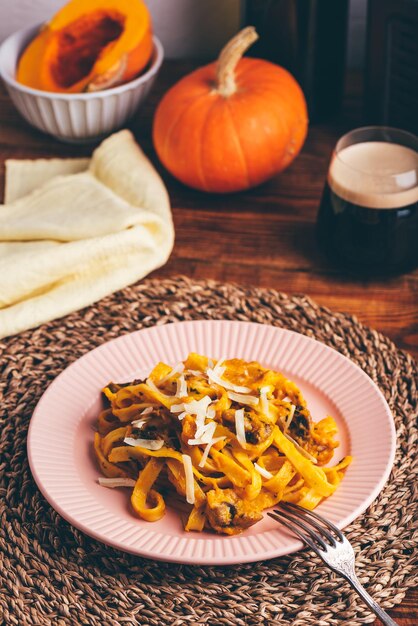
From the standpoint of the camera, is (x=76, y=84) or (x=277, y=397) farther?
(x=76, y=84)

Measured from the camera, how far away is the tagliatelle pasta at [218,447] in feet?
4.12

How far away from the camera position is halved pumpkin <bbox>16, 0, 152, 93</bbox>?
2104 mm

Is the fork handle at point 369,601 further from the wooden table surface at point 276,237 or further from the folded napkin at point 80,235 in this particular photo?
the folded napkin at point 80,235

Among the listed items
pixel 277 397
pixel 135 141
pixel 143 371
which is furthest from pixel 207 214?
pixel 277 397

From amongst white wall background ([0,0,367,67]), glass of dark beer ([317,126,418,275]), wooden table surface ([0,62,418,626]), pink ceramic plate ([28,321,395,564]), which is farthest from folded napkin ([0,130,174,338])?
white wall background ([0,0,367,67])

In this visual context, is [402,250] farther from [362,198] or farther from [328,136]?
[328,136]

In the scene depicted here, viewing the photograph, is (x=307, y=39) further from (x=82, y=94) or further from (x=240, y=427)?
(x=240, y=427)

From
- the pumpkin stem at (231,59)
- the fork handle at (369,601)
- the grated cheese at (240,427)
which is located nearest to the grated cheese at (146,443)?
the grated cheese at (240,427)

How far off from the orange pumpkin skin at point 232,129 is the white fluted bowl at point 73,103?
0.55 ft

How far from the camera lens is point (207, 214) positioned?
204 cm

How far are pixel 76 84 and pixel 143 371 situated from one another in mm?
906

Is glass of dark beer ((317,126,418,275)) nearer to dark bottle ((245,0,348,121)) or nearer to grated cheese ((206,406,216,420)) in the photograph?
dark bottle ((245,0,348,121))

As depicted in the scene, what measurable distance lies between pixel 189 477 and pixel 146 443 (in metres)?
0.09

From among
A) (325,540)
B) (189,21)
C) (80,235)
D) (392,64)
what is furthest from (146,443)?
(189,21)
